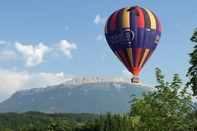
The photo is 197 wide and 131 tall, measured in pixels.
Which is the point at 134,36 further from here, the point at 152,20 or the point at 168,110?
the point at 168,110

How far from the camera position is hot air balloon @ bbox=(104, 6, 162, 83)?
54.9 metres

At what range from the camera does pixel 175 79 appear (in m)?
26.8

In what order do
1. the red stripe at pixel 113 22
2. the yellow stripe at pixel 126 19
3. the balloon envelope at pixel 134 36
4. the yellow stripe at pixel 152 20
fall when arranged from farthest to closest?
the red stripe at pixel 113 22 → the yellow stripe at pixel 152 20 → the yellow stripe at pixel 126 19 → the balloon envelope at pixel 134 36

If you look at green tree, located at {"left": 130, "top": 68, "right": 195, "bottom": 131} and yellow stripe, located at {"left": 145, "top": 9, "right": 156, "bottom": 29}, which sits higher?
yellow stripe, located at {"left": 145, "top": 9, "right": 156, "bottom": 29}

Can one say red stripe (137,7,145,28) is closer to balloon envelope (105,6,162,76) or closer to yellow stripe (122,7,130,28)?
balloon envelope (105,6,162,76)

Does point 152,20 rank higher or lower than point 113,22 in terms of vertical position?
higher

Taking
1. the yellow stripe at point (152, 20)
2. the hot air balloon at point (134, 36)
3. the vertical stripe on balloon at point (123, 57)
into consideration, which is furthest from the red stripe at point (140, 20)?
the vertical stripe on balloon at point (123, 57)

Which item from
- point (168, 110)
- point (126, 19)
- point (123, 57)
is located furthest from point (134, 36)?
point (168, 110)

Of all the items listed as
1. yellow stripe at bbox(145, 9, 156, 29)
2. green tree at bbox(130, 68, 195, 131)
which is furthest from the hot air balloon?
green tree at bbox(130, 68, 195, 131)

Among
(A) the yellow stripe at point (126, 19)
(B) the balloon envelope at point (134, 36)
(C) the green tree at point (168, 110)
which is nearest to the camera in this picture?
(C) the green tree at point (168, 110)

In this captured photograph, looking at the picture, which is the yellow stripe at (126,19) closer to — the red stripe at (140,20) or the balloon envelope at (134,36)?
the balloon envelope at (134,36)

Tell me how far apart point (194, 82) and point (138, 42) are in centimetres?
3180

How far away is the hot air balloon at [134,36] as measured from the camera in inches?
2160

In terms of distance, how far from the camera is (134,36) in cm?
5472
